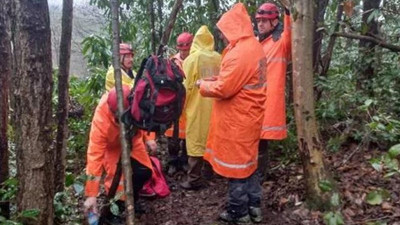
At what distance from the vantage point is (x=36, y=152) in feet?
8.70

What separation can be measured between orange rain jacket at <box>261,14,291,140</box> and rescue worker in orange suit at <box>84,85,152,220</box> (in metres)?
1.21

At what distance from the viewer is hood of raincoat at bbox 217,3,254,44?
154 inches

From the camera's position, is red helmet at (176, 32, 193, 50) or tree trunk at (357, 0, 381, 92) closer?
tree trunk at (357, 0, 381, 92)

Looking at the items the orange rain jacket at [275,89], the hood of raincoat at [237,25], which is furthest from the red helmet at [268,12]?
the hood of raincoat at [237,25]

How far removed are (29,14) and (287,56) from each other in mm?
2702

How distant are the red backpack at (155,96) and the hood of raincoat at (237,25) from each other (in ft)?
2.88

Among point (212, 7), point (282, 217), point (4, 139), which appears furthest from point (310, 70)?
point (212, 7)

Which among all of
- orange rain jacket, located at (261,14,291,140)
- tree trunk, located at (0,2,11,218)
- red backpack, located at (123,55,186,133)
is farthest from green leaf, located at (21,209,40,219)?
orange rain jacket, located at (261,14,291,140)

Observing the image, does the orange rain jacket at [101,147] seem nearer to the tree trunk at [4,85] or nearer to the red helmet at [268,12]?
the tree trunk at [4,85]

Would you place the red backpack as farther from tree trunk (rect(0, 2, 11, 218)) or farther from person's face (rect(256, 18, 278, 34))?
person's face (rect(256, 18, 278, 34))

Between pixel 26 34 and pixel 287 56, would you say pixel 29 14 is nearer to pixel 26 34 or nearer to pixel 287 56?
pixel 26 34


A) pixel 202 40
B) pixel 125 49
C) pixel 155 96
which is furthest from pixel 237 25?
pixel 125 49

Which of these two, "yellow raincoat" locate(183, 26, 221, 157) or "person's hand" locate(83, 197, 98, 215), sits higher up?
"yellow raincoat" locate(183, 26, 221, 157)

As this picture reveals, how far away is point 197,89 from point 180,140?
901 mm
